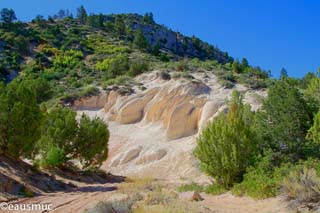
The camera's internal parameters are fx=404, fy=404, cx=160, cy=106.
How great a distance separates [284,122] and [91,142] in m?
11.4

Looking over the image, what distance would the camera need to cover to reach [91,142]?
2347 cm

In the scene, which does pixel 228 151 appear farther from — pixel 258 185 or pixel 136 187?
pixel 136 187

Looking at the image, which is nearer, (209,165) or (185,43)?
(209,165)

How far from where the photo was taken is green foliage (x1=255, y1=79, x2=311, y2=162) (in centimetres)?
1638

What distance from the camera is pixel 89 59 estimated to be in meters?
63.5

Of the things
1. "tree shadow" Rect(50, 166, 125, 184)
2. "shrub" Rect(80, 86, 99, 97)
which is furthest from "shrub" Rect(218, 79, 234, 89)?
"tree shadow" Rect(50, 166, 125, 184)

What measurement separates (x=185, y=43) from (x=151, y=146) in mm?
58893

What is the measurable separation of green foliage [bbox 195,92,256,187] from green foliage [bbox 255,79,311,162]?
1.10 metres

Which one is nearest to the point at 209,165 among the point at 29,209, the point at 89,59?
the point at 29,209

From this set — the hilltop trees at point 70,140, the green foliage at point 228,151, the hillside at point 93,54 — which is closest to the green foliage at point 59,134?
the hilltop trees at point 70,140

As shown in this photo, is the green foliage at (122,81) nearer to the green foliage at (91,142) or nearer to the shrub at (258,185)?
the green foliage at (91,142)

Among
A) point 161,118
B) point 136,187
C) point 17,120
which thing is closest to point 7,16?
point 161,118

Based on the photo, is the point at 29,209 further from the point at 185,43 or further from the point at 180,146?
the point at 185,43

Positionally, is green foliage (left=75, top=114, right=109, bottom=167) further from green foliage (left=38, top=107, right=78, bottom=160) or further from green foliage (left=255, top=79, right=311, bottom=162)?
green foliage (left=255, top=79, right=311, bottom=162)
